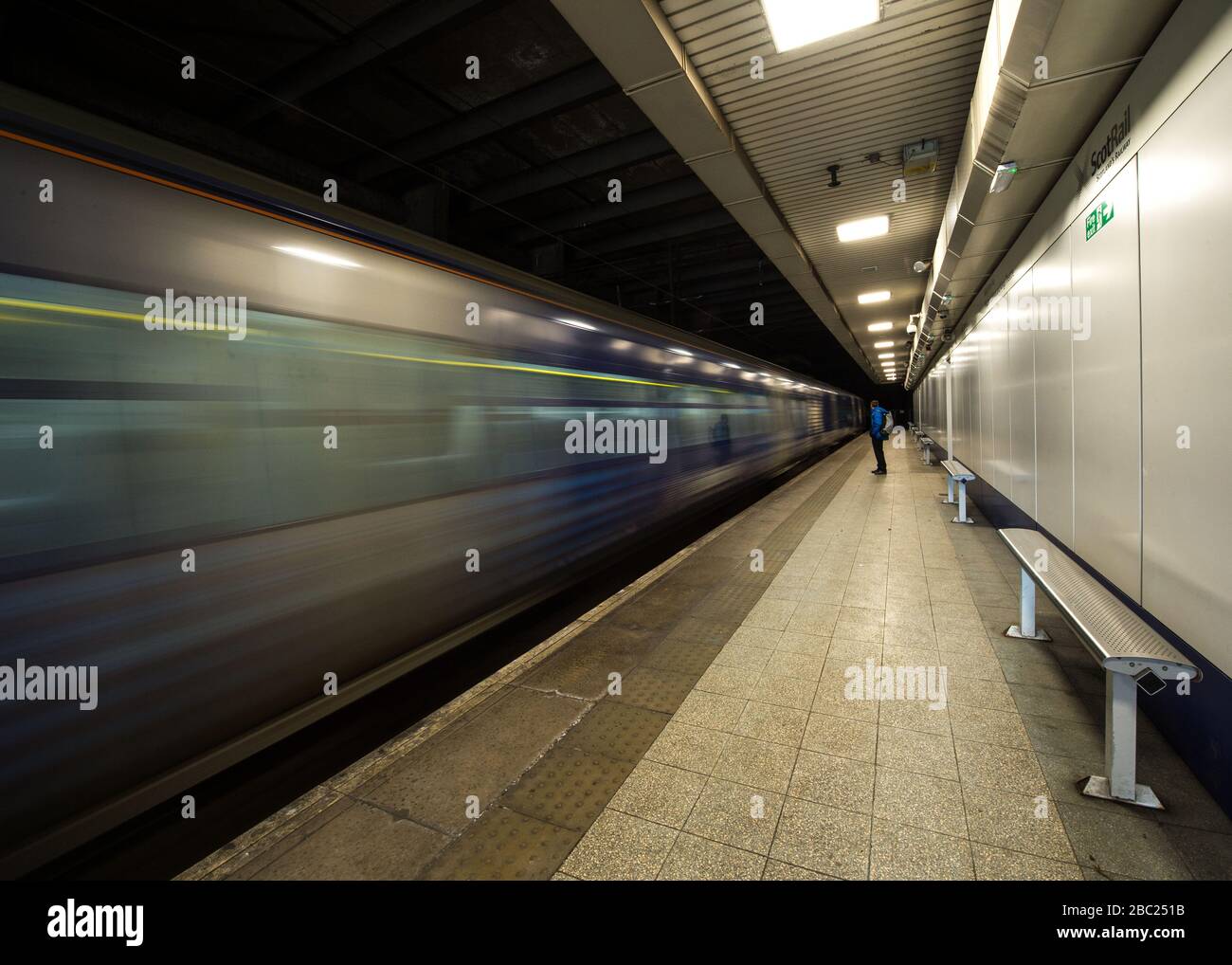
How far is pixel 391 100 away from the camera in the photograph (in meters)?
5.77

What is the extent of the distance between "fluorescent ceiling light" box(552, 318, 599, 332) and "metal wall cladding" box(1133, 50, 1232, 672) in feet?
11.0

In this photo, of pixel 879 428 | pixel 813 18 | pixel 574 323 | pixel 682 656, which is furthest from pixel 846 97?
pixel 879 428

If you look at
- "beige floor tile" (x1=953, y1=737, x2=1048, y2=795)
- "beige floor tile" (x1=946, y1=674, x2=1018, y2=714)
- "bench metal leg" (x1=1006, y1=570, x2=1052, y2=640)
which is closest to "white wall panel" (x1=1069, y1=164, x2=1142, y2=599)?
"bench metal leg" (x1=1006, y1=570, x2=1052, y2=640)

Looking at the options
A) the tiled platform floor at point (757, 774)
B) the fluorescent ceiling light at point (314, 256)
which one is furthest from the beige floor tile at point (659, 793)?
the fluorescent ceiling light at point (314, 256)

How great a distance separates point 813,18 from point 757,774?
4.32m

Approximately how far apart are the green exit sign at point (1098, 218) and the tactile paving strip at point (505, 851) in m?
4.12

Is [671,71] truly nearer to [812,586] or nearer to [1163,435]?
[1163,435]

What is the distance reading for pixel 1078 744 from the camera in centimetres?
247

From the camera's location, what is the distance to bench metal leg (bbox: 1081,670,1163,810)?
6.86 ft

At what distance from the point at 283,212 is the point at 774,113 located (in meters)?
3.96

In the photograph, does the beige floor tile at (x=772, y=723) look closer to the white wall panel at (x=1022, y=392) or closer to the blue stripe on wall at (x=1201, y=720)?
the blue stripe on wall at (x=1201, y=720)

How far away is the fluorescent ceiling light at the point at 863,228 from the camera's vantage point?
6.91 meters

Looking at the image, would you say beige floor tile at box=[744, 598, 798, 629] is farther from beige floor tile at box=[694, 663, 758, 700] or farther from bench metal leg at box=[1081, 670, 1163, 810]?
bench metal leg at box=[1081, 670, 1163, 810]
